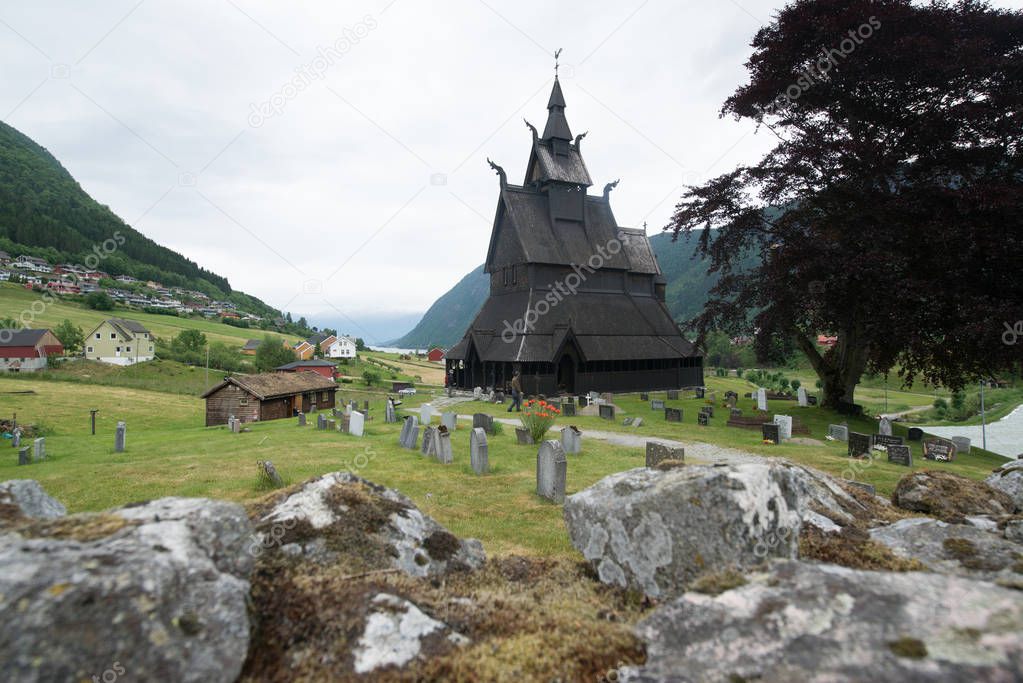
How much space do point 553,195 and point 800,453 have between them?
31675 mm

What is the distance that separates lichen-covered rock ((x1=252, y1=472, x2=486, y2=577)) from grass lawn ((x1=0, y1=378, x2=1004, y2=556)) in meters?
1.80

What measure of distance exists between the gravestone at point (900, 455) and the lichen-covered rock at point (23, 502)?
20166 millimetres

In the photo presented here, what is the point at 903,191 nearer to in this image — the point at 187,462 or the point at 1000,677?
the point at 1000,677

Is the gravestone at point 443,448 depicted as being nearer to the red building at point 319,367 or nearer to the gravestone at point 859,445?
the gravestone at point 859,445

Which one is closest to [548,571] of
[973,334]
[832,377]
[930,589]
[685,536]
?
[685,536]

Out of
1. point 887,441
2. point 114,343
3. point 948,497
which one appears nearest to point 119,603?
point 948,497

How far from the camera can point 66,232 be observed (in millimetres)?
151625

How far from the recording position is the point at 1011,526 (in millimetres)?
5922

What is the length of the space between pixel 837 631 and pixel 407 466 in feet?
40.8

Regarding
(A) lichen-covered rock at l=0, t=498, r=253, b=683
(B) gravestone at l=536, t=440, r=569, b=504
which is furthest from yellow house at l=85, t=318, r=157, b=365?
Answer: (A) lichen-covered rock at l=0, t=498, r=253, b=683

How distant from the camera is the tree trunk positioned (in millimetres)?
27125

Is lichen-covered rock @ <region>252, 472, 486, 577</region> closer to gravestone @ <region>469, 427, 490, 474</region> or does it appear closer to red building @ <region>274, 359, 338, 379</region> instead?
gravestone @ <region>469, 427, 490, 474</region>

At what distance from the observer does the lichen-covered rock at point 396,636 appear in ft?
11.4

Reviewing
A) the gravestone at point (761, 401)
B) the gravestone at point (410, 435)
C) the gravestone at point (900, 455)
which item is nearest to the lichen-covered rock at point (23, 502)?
the gravestone at point (410, 435)
